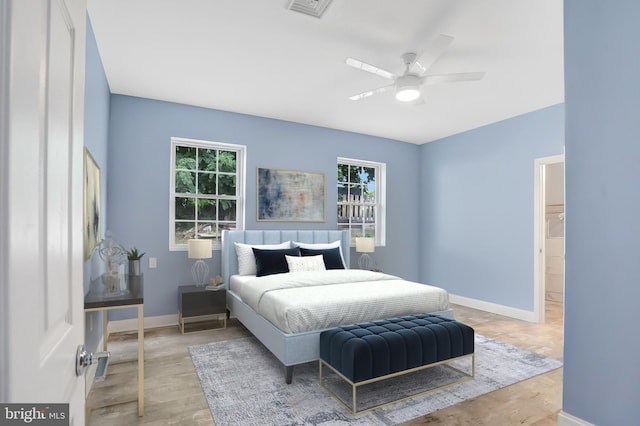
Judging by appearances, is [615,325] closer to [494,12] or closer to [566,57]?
[566,57]

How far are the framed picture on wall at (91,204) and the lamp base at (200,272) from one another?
1348 millimetres

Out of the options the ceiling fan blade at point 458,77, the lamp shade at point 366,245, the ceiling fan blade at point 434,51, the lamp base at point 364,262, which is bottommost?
the lamp base at point 364,262

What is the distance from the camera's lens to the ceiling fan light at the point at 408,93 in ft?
10.0

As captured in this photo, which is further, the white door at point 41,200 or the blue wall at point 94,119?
the blue wall at point 94,119

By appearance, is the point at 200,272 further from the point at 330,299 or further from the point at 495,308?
the point at 495,308

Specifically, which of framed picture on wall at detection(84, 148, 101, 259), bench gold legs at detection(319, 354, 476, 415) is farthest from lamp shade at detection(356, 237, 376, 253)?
framed picture on wall at detection(84, 148, 101, 259)

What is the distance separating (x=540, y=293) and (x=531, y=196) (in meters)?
1.28

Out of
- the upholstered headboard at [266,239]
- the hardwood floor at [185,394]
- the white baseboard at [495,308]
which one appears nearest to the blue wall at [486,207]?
the white baseboard at [495,308]

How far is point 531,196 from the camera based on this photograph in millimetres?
4594

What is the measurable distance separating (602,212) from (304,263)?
2999mm

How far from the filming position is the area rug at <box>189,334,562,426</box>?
227cm

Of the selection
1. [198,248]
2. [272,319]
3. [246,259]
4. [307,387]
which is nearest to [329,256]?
[246,259]

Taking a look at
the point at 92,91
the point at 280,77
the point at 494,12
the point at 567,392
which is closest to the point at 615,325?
the point at 567,392

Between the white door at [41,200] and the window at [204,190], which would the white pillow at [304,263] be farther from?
the white door at [41,200]
